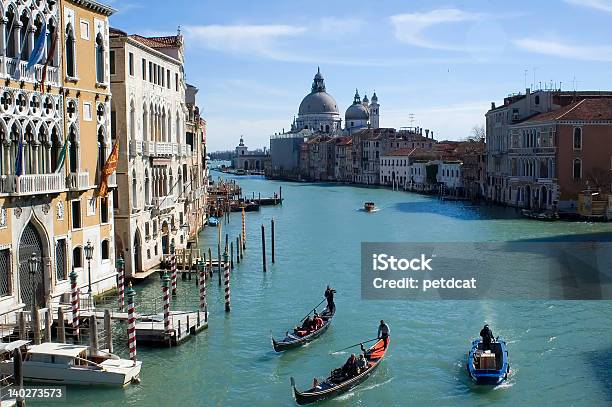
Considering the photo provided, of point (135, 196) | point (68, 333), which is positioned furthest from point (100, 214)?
point (68, 333)

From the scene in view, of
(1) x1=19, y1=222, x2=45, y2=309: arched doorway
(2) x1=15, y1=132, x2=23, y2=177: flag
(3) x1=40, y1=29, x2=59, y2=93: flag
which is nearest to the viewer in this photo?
(2) x1=15, y1=132, x2=23, y2=177: flag

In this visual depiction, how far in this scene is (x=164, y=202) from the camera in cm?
1914

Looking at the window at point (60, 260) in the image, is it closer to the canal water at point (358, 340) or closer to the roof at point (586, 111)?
the canal water at point (358, 340)

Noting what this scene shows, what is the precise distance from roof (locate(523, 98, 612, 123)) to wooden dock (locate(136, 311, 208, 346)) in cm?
2292

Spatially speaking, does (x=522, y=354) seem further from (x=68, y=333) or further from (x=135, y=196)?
(x=135, y=196)

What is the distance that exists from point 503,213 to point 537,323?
70.4ft

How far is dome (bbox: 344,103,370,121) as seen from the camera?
98562 millimetres

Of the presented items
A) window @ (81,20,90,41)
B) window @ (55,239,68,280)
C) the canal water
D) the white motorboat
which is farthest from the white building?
the white motorboat

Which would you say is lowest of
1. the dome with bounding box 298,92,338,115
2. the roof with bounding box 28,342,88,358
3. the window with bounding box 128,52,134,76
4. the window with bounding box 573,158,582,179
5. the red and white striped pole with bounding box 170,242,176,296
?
the roof with bounding box 28,342,88,358

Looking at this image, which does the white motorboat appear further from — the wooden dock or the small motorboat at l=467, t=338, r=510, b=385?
the small motorboat at l=467, t=338, r=510, b=385

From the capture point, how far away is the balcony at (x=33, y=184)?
39.5 feet

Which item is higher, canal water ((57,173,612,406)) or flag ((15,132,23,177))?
flag ((15,132,23,177))

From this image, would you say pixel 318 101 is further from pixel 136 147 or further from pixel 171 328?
pixel 171 328

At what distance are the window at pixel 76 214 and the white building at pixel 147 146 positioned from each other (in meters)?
2.22
